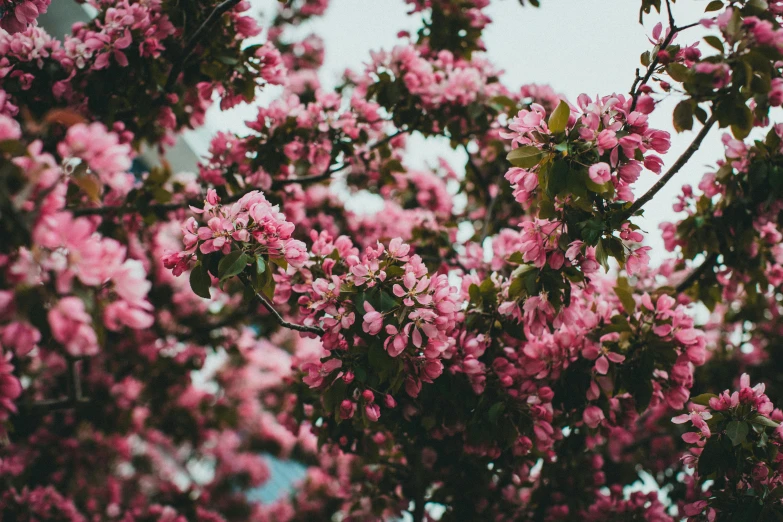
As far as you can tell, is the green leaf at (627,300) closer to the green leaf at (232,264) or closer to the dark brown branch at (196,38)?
the green leaf at (232,264)

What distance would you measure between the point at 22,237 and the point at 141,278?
0.29 m

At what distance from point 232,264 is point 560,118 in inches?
53.8

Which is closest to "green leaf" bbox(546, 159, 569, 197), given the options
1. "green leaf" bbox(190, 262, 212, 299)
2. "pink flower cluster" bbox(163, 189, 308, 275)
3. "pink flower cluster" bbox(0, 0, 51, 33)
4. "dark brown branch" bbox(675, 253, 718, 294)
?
"pink flower cluster" bbox(163, 189, 308, 275)

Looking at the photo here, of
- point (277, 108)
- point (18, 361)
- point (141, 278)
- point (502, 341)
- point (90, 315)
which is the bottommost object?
point (90, 315)

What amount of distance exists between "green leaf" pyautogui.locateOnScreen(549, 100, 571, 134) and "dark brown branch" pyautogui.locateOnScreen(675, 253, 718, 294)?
72.3 inches

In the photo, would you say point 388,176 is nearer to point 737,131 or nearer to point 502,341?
point 502,341

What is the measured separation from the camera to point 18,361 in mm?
4688

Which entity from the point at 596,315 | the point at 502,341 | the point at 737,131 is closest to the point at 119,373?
the point at 502,341

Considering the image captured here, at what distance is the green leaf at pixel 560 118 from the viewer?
202 cm

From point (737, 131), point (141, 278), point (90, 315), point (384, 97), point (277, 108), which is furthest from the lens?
point (384, 97)

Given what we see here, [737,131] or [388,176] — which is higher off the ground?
[388,176]

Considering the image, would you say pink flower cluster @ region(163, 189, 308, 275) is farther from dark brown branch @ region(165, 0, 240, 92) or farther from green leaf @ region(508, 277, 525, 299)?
dark brown branch @ region(165, 0, 240, 92)

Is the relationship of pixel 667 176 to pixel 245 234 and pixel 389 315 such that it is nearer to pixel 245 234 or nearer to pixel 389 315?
pixel 389 315

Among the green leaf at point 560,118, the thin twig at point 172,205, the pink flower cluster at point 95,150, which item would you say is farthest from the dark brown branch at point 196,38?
the green leaf at point 560,118
